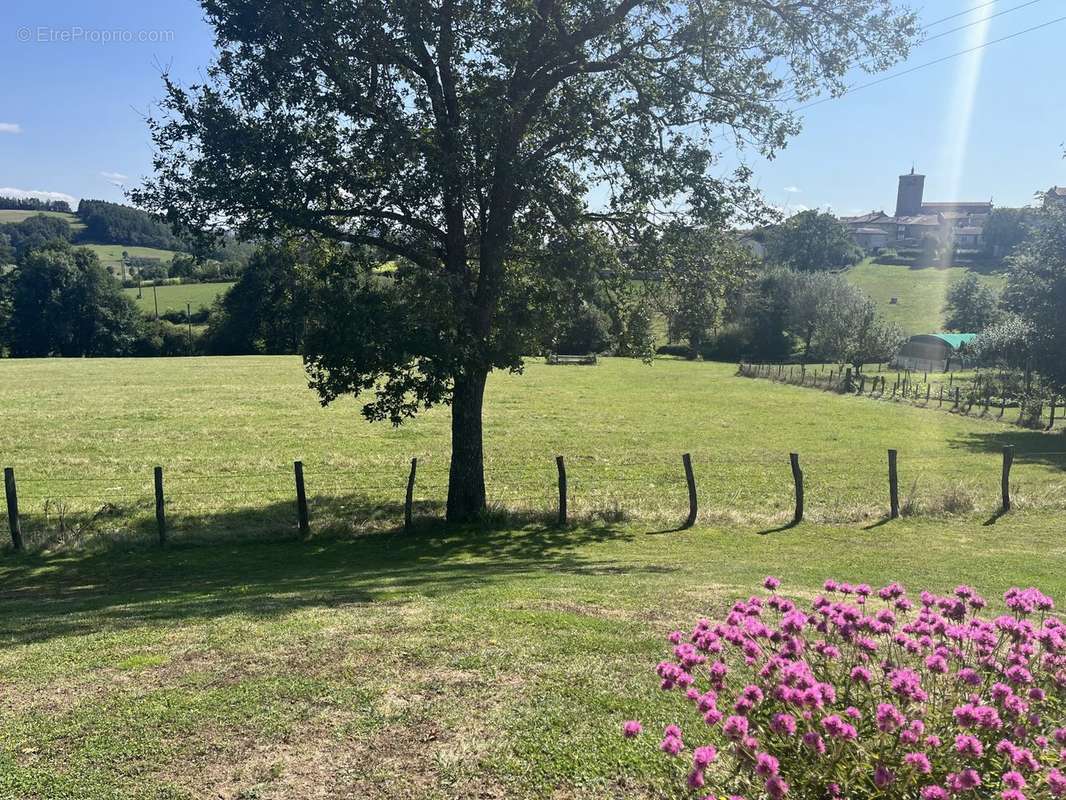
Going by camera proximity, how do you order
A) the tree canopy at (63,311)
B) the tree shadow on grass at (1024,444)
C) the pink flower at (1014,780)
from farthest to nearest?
the tree canopy at (63,311) → the tree shadow on grass at (1024,444) → the pink flower at (1014,780)

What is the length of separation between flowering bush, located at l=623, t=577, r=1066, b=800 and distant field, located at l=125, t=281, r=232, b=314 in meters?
125

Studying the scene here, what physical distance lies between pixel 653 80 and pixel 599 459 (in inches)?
561

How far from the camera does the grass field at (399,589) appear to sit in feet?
14.9

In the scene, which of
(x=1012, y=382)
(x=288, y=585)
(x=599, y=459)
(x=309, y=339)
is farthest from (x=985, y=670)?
(x=1012, y=382)

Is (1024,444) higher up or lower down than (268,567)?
higher up

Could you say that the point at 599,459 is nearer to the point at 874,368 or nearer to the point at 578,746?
the point at 578,746

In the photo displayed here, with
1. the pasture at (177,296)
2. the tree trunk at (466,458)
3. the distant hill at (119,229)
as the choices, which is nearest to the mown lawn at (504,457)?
the tree trunk at (466,458)

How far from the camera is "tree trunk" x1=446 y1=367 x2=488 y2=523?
16.6m

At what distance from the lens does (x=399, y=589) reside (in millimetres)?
10094

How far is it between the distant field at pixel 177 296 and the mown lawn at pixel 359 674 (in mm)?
118066

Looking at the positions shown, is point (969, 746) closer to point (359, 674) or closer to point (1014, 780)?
point (1014, 780)

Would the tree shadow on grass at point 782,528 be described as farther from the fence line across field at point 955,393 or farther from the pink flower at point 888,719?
the fence line across field at point 955,393

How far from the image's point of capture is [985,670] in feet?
12.1

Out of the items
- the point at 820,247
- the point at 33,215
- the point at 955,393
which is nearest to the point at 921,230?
the point at 820,247
